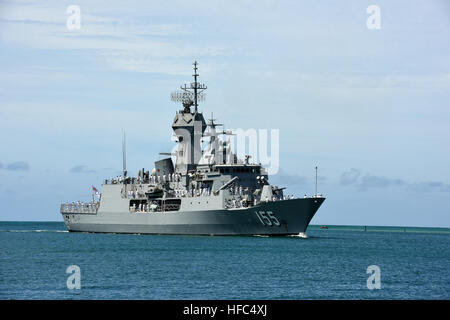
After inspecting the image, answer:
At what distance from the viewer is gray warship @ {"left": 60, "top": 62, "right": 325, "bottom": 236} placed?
176ft

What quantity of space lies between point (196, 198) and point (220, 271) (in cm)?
2039

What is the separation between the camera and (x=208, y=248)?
47562 millimetres

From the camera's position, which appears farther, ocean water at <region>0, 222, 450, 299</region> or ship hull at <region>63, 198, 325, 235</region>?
ship hull at <region>63, 198, 325, 235</region>

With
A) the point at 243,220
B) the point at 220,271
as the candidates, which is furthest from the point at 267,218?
the point at 220,271

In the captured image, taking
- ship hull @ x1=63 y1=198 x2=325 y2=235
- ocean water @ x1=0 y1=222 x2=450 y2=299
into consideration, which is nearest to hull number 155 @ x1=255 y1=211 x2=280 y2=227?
ship hull @ x1=63 y1=198 x2=325 y2=235

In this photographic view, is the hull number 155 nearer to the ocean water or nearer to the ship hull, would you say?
the ship hull

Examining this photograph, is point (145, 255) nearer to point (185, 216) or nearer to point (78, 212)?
point (185, 216)

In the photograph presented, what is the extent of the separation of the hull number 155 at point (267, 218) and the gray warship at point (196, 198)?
2cm

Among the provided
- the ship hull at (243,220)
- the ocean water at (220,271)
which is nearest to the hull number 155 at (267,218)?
the ship hull at (243,220)

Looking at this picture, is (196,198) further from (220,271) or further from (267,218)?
(220,271)

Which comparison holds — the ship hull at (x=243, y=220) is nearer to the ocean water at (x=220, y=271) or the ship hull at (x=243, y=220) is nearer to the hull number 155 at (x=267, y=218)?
the hull number 155 at (x=267, y=218)

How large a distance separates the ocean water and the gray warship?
1784 millimetres

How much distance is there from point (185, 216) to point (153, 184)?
26.3 feet
